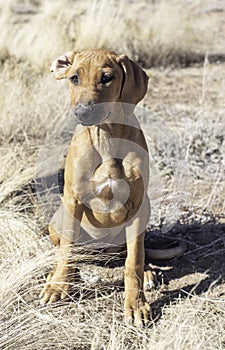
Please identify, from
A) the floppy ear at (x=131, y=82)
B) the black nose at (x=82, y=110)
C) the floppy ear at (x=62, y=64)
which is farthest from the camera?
the floppy ear at (x=62, y=64)

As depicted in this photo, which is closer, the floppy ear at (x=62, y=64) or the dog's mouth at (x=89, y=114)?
the dog's mouth at (x=89, y=114)

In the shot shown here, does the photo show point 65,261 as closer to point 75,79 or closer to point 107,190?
point 107,190

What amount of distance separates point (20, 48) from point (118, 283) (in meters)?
4.92

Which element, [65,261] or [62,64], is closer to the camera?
[62,64]

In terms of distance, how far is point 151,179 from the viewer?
5.35 metres

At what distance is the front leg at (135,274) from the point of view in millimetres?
3607

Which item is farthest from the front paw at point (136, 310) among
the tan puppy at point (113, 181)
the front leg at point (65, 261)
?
the front leg at point (65, 261)

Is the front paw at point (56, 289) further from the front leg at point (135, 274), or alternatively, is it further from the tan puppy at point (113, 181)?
the front leg at point (135, 274)

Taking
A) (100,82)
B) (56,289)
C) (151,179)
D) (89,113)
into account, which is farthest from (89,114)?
(151,179)

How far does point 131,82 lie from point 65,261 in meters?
1.08

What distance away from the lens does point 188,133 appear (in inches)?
234

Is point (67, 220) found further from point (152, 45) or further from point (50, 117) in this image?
point (152, 45)

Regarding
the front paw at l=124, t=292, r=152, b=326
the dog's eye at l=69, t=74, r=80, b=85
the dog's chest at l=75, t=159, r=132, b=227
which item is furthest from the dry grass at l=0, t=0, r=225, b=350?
the dog's eye at l=69, t=74, r=80, b=85

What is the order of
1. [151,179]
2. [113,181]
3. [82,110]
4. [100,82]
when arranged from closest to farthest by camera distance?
1. [82,110]
2. [100,82]
3. [113,181]
4. [151,179]
